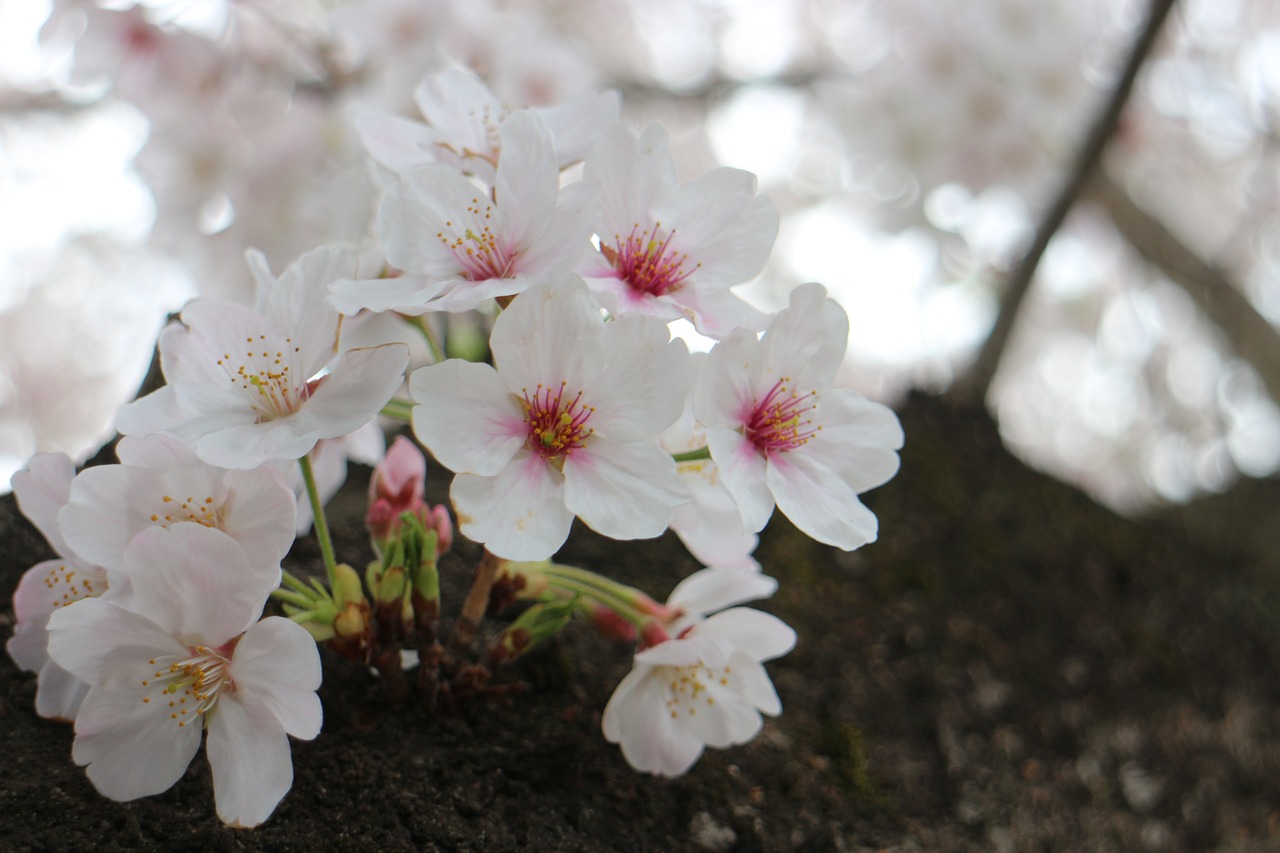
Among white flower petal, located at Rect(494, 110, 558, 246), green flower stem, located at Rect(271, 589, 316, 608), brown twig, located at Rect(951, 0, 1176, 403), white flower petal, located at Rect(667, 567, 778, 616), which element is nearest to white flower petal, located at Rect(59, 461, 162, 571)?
green flower stem, located at Rect(271, 589, 316, 608)

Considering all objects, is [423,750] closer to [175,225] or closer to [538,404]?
[538,404]

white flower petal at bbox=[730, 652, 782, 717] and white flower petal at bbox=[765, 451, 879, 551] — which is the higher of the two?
white flower petal at bbox=[765, 451, 879, 551]

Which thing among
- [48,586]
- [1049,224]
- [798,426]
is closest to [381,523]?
[48,586]

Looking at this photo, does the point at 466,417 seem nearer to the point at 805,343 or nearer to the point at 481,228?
the point at 481,228

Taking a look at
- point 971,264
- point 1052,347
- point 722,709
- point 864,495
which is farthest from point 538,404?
point 1052,347

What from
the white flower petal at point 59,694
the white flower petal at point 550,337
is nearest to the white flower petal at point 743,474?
the white flower petal at point 550,337

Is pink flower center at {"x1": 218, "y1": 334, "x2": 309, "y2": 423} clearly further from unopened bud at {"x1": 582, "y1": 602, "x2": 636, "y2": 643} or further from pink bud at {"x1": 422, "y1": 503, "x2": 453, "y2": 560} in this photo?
unopened bud at {"x1": 582, "y1": 602, "x2": 636, "y2": 643}
